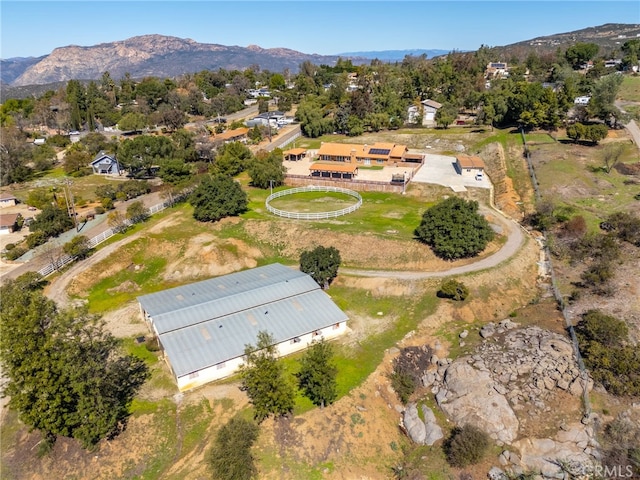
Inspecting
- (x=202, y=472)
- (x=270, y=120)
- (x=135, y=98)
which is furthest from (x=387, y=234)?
(x=135, y=98)

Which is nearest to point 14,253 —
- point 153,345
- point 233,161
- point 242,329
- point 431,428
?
point 153,345

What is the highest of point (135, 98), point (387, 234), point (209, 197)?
point (135, 98)

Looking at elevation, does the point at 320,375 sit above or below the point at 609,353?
above

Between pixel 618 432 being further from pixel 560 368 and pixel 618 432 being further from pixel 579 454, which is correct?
pixel 560 368

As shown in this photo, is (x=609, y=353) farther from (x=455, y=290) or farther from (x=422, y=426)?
(x=422, y=426)

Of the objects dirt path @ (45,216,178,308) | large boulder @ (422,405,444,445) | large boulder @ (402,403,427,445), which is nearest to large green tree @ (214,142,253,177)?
dirt path @ (45,216,178,308)
